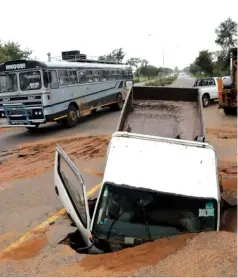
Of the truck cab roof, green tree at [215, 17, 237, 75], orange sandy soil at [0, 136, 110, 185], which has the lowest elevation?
orange sandy soil at [0, 136, 110, 185]

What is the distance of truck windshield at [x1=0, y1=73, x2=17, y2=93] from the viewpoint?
15.6 meters

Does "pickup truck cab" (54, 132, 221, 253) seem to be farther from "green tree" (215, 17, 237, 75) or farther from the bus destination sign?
"green tree" (215, 17, 237, 75)

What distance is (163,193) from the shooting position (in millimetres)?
4418

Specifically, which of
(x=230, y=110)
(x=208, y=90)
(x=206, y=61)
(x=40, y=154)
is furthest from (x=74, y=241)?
(x=206, y=61)

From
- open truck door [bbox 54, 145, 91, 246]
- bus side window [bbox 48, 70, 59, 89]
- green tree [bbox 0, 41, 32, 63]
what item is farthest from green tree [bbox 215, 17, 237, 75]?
open truck door [bbox 54, 145, 91, 246]

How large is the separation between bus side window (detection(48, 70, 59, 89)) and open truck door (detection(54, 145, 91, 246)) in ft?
34.2

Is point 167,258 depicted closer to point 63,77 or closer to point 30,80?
point 30,80

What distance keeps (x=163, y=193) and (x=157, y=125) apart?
418 cm

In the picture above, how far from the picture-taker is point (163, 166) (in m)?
4.71

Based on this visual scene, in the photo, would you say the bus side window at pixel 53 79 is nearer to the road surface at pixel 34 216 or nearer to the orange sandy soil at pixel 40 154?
the road surface at pixel 34 216

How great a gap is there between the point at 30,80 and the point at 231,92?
31.7ft

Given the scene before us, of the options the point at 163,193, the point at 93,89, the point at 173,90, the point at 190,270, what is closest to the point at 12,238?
the point at 163,193

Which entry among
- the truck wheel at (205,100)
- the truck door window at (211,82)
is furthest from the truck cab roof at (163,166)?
the truck door window at (211,82)

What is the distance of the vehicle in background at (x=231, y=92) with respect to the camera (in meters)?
18.5
